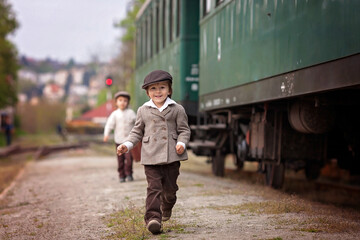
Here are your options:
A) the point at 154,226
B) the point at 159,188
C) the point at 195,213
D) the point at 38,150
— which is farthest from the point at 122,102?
the point at 38,150

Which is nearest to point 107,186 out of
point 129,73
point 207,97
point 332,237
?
point 207,97

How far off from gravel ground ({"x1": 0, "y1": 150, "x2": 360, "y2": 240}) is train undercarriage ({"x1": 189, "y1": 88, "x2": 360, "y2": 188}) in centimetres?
80

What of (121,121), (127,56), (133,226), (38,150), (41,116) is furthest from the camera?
(41,116)

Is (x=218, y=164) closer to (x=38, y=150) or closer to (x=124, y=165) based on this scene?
(x=124, y=165)

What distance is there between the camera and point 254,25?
25.3 feet

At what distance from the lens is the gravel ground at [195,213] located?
17.2 feet

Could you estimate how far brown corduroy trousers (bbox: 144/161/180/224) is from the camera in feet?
17.3

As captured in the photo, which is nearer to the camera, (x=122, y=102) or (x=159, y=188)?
(x=159, y=188)

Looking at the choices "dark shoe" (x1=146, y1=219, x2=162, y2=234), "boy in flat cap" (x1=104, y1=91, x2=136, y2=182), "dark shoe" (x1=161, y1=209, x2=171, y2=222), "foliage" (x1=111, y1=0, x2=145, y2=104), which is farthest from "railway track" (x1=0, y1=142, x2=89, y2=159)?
"dark shoe" (x1=146, y1=219, x2=162, y2=234)

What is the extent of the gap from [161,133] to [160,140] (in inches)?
2.6

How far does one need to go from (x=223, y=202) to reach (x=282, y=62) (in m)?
1.77

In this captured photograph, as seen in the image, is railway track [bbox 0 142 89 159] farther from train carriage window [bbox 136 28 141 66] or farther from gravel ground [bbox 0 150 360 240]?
gravel ground [bbox 0 150 360 240]

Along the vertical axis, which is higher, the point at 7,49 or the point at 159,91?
the point at 7,49

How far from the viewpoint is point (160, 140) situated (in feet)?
17.8
